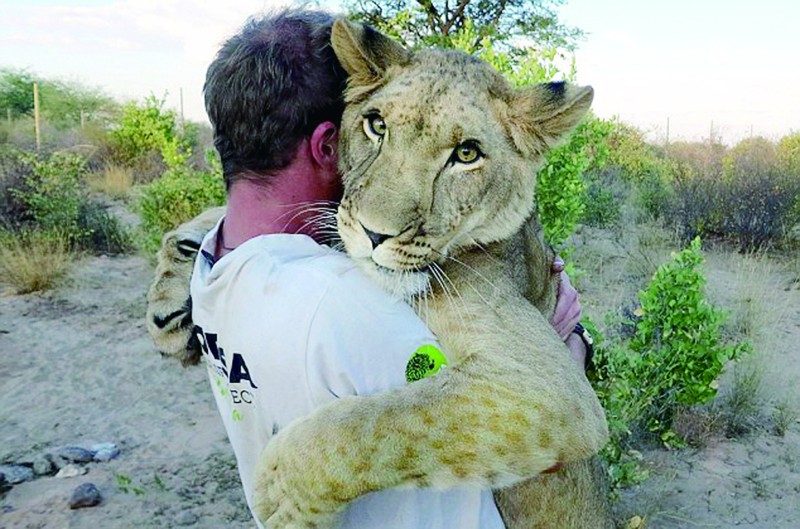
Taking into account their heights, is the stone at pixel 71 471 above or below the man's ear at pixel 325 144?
below

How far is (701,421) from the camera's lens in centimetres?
662

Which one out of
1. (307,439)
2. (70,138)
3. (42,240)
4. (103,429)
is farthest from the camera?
(70,138)

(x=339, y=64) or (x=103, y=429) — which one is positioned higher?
(x=339, y=64)

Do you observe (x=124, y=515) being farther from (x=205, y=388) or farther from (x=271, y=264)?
(x=271, y=264)

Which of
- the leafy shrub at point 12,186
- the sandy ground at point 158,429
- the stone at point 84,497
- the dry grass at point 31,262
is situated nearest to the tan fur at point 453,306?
the sandy ground at point 158,429

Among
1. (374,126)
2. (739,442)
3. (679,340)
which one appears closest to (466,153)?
(374,126)

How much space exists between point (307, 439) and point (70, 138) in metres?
30.0

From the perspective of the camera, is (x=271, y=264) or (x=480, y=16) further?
(x=480, y=16)

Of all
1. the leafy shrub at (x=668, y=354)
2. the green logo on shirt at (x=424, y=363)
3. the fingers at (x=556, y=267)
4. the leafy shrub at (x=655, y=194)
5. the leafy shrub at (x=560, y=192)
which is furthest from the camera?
the leafy shrub at (x=655, y=194)

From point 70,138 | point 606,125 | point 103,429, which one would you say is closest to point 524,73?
point 606,125

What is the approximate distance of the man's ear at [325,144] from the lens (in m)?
2.35

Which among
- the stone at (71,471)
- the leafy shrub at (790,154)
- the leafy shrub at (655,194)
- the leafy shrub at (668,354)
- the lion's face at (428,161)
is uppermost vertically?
the lion's face at (428,161)

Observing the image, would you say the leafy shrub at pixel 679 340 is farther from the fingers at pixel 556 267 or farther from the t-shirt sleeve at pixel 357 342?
the t-shirt sleeve at pixel 357 342

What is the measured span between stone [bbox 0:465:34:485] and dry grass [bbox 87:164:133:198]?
47.9 ft
